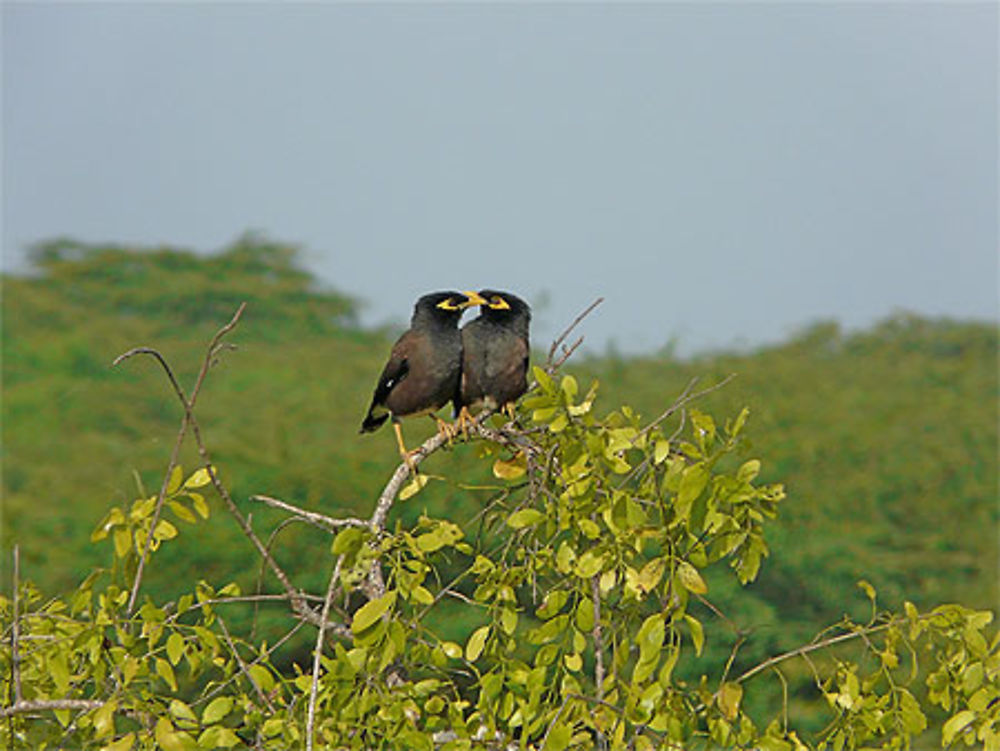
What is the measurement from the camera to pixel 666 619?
9.25ft

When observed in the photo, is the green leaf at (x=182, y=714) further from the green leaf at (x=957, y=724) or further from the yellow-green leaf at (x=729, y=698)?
the green leaf at (x=957, y=724)

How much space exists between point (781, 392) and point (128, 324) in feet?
38.5

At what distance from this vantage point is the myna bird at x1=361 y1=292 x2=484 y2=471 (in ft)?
16.2

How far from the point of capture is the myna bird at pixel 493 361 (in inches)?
193

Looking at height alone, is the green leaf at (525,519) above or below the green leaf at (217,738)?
above

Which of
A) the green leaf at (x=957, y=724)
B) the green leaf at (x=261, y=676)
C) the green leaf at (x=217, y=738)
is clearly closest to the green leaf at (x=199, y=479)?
the green leaf at (x=261, y=676)

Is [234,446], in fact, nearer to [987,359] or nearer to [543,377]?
[543,377]

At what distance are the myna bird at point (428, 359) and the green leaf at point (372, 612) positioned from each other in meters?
2.17

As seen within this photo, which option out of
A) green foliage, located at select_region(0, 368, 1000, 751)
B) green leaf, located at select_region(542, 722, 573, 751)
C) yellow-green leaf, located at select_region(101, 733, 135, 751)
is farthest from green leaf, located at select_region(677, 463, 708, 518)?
yellow-green leaf, located at select_region(101, 733, 135, 751)

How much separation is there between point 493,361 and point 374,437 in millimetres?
8859

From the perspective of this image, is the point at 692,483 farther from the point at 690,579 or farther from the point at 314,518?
the point at 314,518

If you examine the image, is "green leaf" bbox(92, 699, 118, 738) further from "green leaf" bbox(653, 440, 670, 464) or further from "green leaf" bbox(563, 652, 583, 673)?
"green leaf" bbox(653, 440, 670, 464)

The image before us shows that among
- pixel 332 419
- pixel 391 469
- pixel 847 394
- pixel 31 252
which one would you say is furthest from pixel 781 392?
pixel 31 252

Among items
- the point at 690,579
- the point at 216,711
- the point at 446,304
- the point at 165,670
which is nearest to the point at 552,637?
the point at 690,579
